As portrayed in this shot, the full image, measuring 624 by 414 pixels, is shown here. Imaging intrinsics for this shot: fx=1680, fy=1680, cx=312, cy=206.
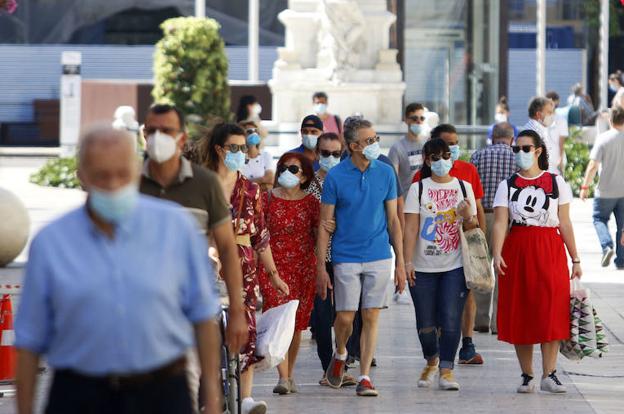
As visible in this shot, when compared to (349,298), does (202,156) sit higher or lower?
higher

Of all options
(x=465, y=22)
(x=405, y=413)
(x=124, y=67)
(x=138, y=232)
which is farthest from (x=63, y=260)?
(x=124, y=67)

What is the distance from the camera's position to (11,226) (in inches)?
662

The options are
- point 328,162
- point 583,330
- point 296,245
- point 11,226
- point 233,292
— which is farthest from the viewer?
point 11,226

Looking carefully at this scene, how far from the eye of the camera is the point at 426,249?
10508 millimetres

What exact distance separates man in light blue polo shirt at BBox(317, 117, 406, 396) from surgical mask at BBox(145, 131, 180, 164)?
322 centimetres

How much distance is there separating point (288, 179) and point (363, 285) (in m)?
0.79

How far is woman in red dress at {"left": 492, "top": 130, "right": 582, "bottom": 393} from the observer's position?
33.4 ft

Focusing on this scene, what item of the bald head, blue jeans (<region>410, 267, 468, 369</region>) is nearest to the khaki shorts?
blue jeans (<region>410, 267, 468, 369</region>)

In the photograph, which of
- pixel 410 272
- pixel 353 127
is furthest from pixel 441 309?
pixel 353 127

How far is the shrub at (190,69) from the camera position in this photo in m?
28.5

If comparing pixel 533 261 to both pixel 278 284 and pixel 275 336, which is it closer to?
pixel 278 284

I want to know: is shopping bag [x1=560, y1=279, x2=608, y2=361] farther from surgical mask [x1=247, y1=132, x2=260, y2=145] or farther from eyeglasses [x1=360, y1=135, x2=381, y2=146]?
surgical mask [x1=247, y1=132, x2=260, y2=145]

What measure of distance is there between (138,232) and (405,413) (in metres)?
5.00

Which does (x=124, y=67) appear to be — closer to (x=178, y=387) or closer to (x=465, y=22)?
(x=465, y=22)
